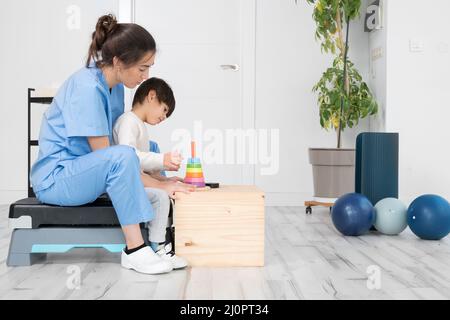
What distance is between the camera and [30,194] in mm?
3412

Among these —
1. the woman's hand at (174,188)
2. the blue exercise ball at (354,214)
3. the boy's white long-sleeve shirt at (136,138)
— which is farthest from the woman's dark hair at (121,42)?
the blue exercise ball at (354,214)

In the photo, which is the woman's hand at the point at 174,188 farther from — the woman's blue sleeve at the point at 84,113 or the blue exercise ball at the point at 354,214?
the blue exercise ball at the point at 354,214

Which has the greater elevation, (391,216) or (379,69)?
(379,69)

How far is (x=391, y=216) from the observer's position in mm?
2646

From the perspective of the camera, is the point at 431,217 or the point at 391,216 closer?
the point at 431,217

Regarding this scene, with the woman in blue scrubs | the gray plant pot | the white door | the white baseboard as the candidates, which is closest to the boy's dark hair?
the woman in blue scrubs

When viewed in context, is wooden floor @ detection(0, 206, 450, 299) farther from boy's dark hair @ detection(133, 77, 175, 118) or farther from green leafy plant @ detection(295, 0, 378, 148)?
green leafy plant @ detection(295, 0, 378, 148)

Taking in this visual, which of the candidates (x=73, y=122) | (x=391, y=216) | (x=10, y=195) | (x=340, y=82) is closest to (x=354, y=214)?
(x=391, y=216)

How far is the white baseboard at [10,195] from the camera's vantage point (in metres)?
4.03

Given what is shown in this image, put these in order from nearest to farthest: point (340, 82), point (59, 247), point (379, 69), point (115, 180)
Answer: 1. point (115, 180)
2. point (59, 247)
3. point (340, 82)
4. point (379, 69)

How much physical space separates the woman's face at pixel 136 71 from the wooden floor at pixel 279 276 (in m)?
0.62

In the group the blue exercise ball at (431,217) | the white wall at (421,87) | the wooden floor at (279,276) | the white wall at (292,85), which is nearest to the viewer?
the wooden floor at (279,276)

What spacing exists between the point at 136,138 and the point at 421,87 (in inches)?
80.7

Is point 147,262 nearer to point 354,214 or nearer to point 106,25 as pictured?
point 106,25
